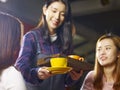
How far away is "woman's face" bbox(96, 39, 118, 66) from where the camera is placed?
5.02ft

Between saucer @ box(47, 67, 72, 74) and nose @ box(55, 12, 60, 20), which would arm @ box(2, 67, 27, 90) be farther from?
nose @ box(55, 12, 60, 20)

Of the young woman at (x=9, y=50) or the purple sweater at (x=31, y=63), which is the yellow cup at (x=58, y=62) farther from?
the young woman at (x=9, y=50)

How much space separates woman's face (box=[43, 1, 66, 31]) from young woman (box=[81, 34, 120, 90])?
300 mm

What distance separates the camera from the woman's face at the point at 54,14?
1.53 metres

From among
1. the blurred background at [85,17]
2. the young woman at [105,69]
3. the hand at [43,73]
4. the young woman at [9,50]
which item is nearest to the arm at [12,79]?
the young woman at [9,50]

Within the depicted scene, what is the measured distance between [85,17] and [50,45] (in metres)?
0.31

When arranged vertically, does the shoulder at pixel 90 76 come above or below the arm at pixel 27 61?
below

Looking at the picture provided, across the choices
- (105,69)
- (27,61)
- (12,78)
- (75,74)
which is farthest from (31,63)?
(105,69)

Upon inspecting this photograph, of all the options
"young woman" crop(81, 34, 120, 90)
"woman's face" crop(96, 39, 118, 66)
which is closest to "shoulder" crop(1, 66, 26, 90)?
"young woman" crop(81, 34, 120, 90)

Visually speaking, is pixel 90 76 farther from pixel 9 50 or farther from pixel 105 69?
pixel 9 50

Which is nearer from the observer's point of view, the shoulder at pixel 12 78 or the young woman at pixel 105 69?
the shoulder at pixel 12 78

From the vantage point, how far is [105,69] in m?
1.53

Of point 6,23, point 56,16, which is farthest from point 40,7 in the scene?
point 6,23

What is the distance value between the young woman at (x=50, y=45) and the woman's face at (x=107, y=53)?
0.15 meters
